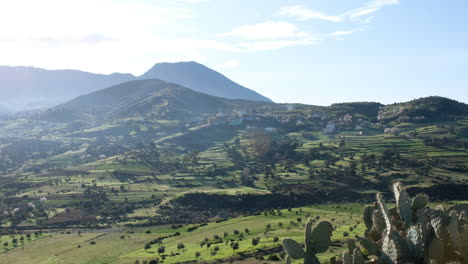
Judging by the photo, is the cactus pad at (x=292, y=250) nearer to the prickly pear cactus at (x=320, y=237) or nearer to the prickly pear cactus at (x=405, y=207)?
the prickly pear cactus at (x=320, y=237)

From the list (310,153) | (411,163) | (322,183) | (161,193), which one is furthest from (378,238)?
(310,153)

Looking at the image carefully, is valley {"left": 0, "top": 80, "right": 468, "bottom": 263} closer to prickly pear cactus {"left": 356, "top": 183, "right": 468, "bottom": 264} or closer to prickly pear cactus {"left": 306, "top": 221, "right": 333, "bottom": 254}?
prickly pear cactus {"left": 306, "top": 221, "right": 333, "bottom": 254}

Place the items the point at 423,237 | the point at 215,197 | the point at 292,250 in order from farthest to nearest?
the point at 215,197
the point at 292,250
the point at 423,237

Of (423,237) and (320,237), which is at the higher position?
(423,237)

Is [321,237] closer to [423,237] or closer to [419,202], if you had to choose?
[423,237]

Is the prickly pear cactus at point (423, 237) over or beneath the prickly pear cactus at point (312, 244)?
over

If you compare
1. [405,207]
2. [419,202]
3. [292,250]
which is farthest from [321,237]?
[419,202]

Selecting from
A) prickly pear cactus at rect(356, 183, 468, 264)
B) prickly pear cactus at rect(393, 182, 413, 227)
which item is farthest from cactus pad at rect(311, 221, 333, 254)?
prickly pear cactus at rect(393, 182, 413, 227)

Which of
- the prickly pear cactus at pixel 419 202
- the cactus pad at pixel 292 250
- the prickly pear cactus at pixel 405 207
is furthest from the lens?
the cactus pad at pixel 292 250

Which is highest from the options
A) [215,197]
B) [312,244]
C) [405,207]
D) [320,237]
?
[405,207]

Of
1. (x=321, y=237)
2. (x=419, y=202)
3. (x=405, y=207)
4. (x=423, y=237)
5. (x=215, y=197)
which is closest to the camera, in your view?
(x=423, y=237)

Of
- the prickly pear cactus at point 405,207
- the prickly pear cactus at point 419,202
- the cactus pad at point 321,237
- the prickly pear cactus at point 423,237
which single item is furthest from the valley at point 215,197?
the prickly pear cactus at point 405,207

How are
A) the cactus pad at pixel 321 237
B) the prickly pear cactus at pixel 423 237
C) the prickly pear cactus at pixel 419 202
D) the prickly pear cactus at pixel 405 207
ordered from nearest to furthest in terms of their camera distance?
the prickly pear cactus at pixel 423 237 → the prickly pear cactus at pixel 405 207 → the prickly pear cactus at pixel 419 202 → the cactus pad at pixel 321 237

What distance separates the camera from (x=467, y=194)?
114 metres
